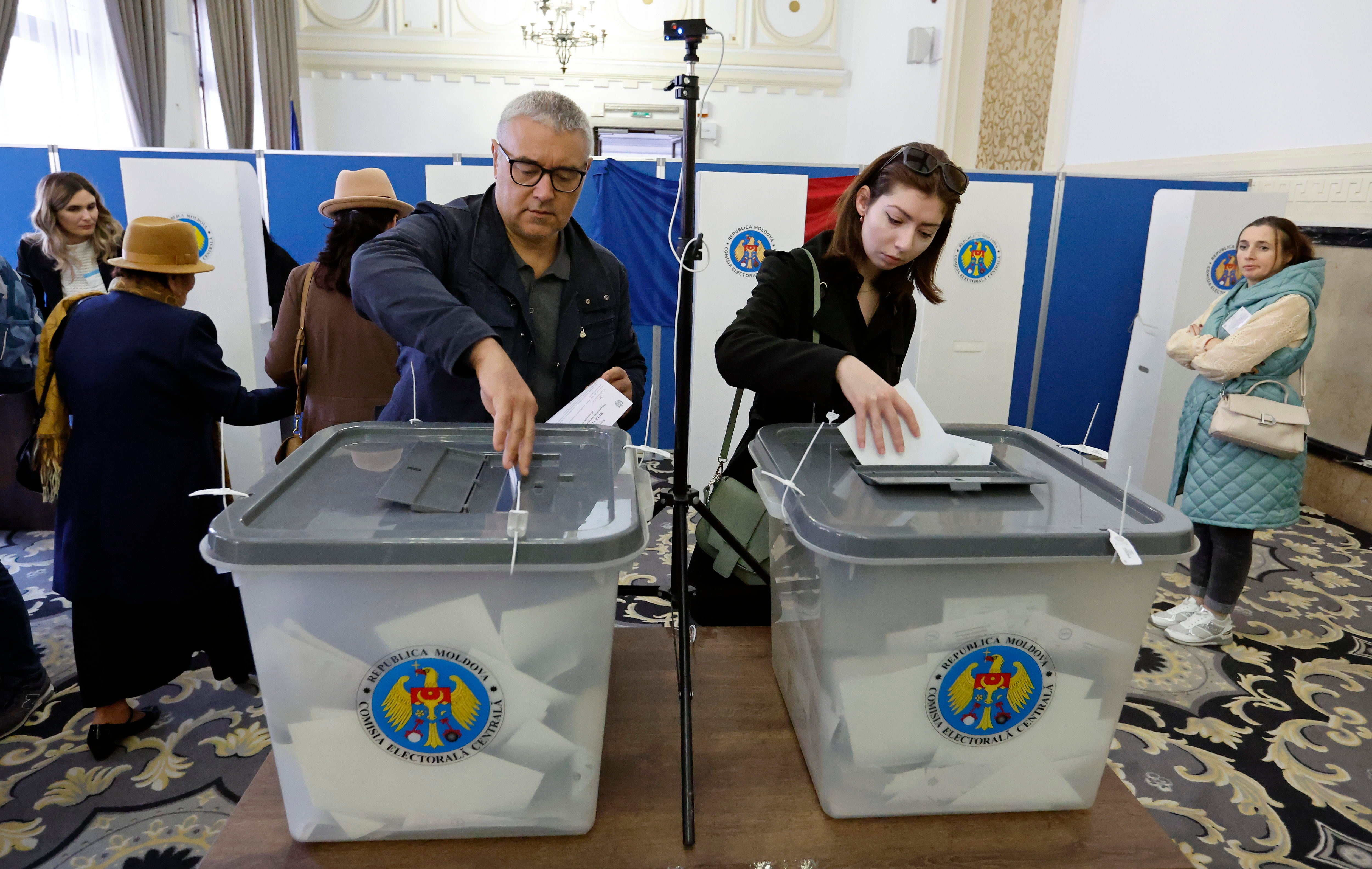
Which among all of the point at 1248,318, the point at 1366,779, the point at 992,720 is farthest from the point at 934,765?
the point at 1248,318

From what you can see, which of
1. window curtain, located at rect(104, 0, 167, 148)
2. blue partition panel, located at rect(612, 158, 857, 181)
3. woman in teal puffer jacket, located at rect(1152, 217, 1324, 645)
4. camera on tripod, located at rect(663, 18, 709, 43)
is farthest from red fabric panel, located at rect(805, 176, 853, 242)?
window curtain, located at rect(104, 0, 167, 148)

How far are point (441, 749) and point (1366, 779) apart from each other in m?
2.32

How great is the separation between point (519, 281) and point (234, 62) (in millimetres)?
7543

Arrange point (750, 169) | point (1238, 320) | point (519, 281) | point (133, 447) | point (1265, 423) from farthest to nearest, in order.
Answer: point (750, 169), point (1238, 320), point (1265, 423), point (133, 447), point (519, 281)

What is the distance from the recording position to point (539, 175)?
1.17 metres

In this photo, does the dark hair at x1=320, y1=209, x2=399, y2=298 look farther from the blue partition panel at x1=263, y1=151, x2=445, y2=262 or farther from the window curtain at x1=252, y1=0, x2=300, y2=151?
the window curtain at x1=252, y1=0, x2=300, y2=151

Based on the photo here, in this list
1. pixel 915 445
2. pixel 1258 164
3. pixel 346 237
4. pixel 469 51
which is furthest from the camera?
pixel 469 51

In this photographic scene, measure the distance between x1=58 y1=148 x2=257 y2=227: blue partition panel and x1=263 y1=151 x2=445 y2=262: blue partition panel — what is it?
14 centimetres

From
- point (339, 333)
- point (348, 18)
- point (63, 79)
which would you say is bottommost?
point (339, 333)

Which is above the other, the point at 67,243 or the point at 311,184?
the point at 311,184

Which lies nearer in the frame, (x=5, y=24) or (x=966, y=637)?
(x=966, y=637)

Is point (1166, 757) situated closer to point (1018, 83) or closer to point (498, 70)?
point (1018, 83)

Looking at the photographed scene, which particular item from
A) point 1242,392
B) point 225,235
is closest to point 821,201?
point 1242,392

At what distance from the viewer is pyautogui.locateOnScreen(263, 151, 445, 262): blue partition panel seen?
4004 mm
